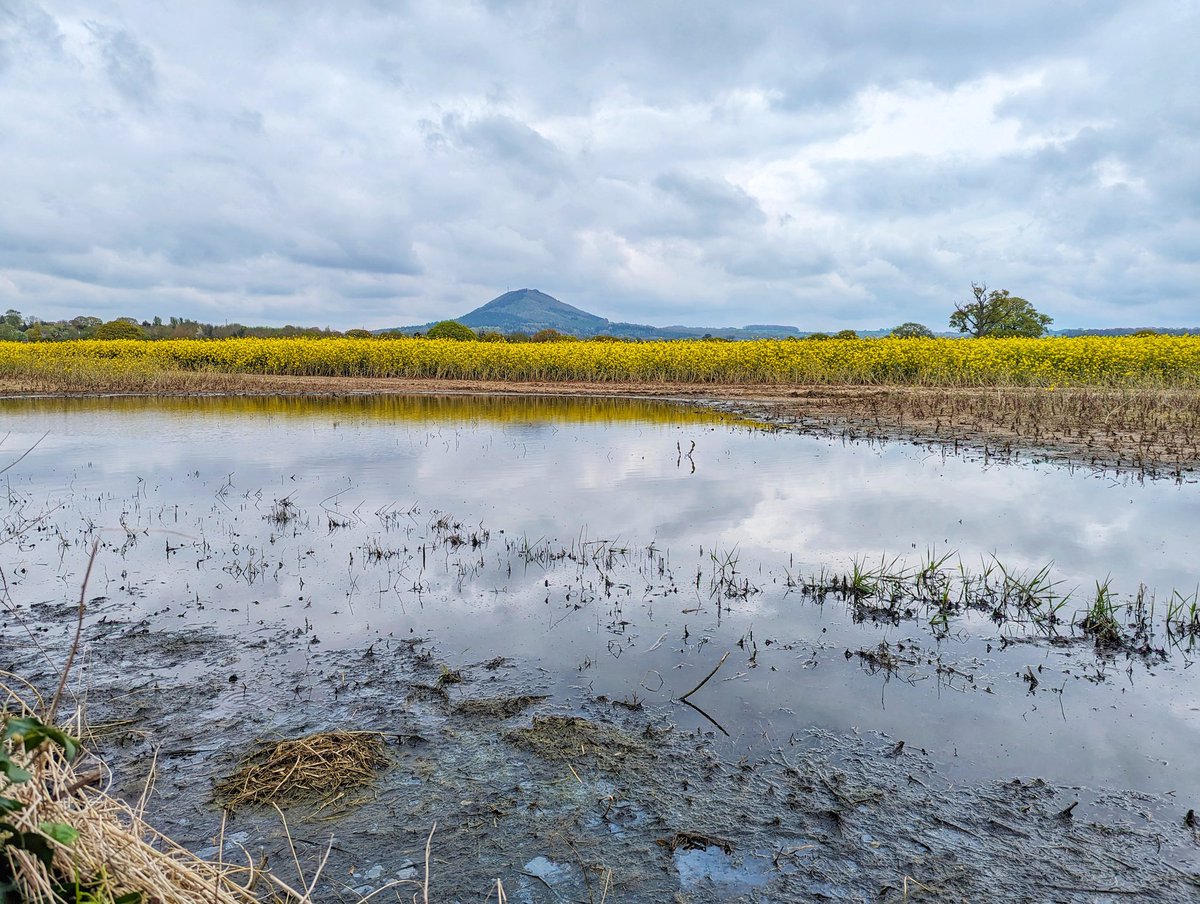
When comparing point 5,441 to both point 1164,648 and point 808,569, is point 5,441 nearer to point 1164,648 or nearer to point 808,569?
point 808,569

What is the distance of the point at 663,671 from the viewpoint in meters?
4.88

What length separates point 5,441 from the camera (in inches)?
Result: 556

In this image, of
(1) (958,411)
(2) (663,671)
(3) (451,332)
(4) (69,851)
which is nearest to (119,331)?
(3) (451,332)

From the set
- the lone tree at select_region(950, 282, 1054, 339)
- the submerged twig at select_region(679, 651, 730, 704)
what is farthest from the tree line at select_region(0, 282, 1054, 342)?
the submerged twig at select_region(679, 651, 730, 704)

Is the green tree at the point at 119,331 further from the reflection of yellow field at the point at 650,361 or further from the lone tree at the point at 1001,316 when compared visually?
the lone tree at the point at 1001,316

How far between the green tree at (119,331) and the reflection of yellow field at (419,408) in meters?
32.7

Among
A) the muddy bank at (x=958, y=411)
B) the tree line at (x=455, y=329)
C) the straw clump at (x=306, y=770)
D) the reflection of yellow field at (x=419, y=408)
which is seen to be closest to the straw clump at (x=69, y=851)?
the straw clump at (x=306, y=770)

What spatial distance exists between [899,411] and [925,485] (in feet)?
28.3

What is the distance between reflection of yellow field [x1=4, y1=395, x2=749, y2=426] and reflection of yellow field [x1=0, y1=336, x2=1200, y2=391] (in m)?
5.10

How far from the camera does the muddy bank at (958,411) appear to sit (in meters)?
13.1

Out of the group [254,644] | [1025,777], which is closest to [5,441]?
[254,644]

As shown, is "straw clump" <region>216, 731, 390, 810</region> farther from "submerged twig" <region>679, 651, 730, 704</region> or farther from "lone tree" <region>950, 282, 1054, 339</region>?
"lone tree" <region>950, 282, 1054, 339</region>

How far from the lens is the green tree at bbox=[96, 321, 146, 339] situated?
5300 centimetres

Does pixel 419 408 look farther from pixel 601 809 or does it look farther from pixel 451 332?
pixel 451 332
